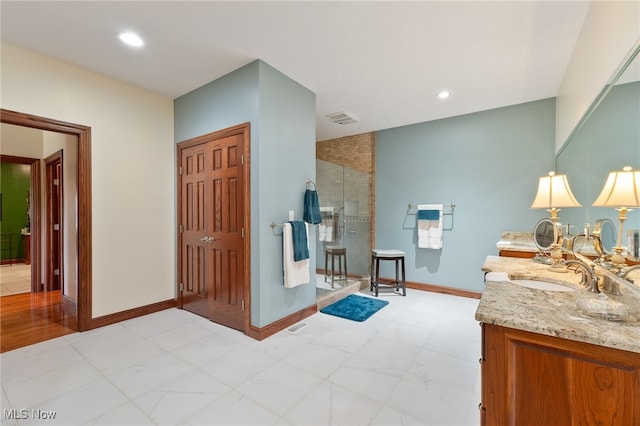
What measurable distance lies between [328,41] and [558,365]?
2.56 metres

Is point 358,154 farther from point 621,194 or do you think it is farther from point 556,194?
point 621,194

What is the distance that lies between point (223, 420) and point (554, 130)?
4.57 m

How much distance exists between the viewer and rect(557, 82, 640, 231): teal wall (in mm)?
1248

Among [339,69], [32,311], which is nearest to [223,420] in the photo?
[339,69]

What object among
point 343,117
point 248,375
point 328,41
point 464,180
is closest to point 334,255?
point 343,117

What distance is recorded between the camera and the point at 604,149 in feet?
5.23

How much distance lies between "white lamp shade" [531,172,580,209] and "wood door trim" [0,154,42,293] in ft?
21.0

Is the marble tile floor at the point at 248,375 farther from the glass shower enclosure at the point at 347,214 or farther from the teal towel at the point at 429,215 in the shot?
the glass shower enclosure at the point at 347,214

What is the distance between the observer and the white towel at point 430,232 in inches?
165

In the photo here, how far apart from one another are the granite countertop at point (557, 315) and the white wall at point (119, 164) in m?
3.49

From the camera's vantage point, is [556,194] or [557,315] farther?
[556,194]

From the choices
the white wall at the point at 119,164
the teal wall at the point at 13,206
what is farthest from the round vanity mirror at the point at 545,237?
the teal wall at the point at 13,206

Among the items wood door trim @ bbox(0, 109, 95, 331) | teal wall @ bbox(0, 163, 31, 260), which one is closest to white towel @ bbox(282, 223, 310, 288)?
wood door trim @ bbox(0, 109, 95, 331)

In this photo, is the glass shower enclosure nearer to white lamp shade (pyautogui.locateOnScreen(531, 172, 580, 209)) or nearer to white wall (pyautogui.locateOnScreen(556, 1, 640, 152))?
white lamp shade (pyautogui.locateOnScreen(531, 172, 580, 209))
